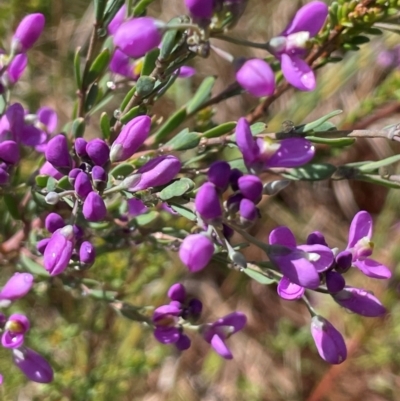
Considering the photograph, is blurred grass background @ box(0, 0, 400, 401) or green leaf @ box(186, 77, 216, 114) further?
blurred grass background @ box(0, 0, 400, 401)

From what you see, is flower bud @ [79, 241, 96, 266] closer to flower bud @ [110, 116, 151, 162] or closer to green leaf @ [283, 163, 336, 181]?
flower bud @ [110, 116, 151, 162]

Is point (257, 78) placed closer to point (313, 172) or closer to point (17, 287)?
point (313, 172)

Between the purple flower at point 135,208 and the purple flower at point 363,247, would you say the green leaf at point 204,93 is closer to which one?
the purple flower at point 135,208

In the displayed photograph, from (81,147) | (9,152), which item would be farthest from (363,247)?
(9,152)

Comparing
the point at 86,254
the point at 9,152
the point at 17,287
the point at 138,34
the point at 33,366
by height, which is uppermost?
the point at 138,34

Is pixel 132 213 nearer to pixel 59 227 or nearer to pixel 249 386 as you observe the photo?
pixel 59 227

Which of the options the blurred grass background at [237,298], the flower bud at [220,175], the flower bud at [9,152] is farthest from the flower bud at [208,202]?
the blurred grass background at [237,298]

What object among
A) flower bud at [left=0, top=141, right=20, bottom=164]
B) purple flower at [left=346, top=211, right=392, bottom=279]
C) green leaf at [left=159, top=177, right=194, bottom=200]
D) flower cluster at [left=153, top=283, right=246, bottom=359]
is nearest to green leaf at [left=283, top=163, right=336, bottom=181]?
purple flower at [left=346, top=211, right=392, bottom=279]
